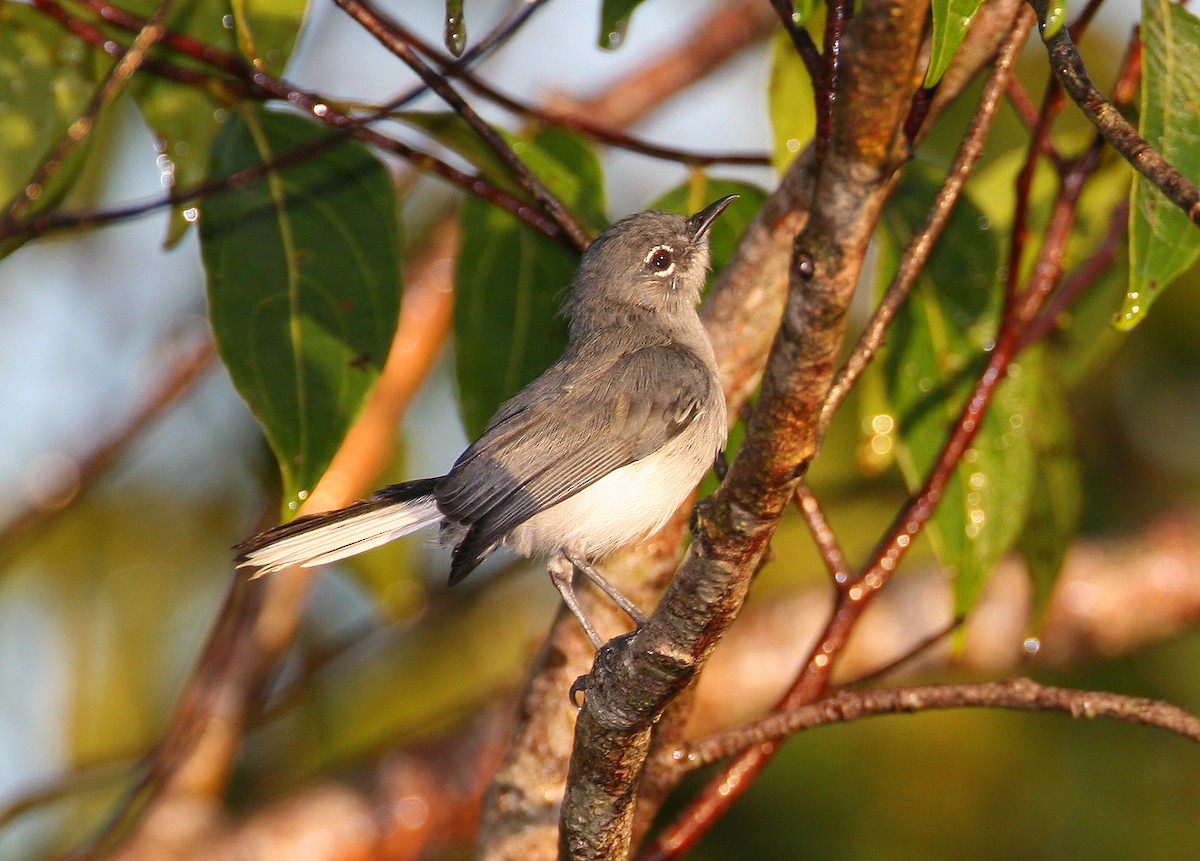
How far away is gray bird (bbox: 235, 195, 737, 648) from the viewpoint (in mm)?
3137

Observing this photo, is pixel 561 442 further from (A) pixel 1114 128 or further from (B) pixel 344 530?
(A) pixel 1114 128

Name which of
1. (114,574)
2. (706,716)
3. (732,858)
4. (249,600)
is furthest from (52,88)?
(732,858)

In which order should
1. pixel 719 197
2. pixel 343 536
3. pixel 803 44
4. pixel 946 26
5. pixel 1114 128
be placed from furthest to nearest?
pixel 719 197
pixel 343 536
pixel 803 44
pixel 1114 128
pixel 946 26

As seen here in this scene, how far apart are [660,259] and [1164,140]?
1.78 m

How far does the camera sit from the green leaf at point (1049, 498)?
3.66m

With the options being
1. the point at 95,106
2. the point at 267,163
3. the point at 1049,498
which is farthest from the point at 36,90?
the point at 1049,498

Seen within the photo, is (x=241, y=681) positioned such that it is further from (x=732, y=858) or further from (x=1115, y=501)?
(x=1115, y=501)

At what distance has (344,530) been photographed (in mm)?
3188

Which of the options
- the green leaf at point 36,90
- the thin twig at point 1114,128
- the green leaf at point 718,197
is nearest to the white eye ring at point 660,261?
the green leaf at point 718,197

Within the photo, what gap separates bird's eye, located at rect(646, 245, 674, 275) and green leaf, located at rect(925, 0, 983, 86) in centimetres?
199

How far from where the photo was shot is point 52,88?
3.57 metres

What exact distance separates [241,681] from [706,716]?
76.5 inches

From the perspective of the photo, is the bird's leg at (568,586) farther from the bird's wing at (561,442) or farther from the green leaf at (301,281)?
the green leaf at (301,281)

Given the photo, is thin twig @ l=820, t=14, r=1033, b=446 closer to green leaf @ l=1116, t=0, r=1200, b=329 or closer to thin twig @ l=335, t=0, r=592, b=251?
green leaf @ l=1116, t=0, r=1200, b=329
